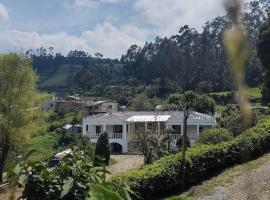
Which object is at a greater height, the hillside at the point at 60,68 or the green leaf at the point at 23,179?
the hillside at the point at 60,68

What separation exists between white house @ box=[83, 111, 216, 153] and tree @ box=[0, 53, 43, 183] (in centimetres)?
1212

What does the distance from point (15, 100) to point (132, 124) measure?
1568cm

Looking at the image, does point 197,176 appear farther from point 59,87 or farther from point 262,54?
point 59,87

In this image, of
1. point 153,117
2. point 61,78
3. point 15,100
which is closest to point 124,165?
point 15,100

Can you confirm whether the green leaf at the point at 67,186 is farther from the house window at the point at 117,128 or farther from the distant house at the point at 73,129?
the distant house at the point at 73,129

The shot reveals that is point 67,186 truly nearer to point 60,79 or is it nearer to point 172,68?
point 172,68

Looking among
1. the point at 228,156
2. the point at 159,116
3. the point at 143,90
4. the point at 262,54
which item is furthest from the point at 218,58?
the point at 228,156

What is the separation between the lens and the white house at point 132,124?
121 ft

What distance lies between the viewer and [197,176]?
14883 millimetres

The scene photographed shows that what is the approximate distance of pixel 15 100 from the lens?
2425cm

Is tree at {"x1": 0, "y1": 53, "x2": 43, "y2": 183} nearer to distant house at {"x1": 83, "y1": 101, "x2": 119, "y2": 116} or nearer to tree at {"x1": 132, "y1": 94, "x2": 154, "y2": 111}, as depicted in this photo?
tree at {"x1": 132, "y1": 94, "x2": 154, "y2": 111}

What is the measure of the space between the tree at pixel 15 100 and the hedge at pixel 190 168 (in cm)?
1073

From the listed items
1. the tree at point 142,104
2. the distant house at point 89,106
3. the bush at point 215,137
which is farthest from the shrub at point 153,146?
the distant house at point 89,106

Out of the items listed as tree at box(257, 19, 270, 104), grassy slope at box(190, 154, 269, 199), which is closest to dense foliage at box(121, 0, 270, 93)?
tree at box(257, 19, 270, 104)
